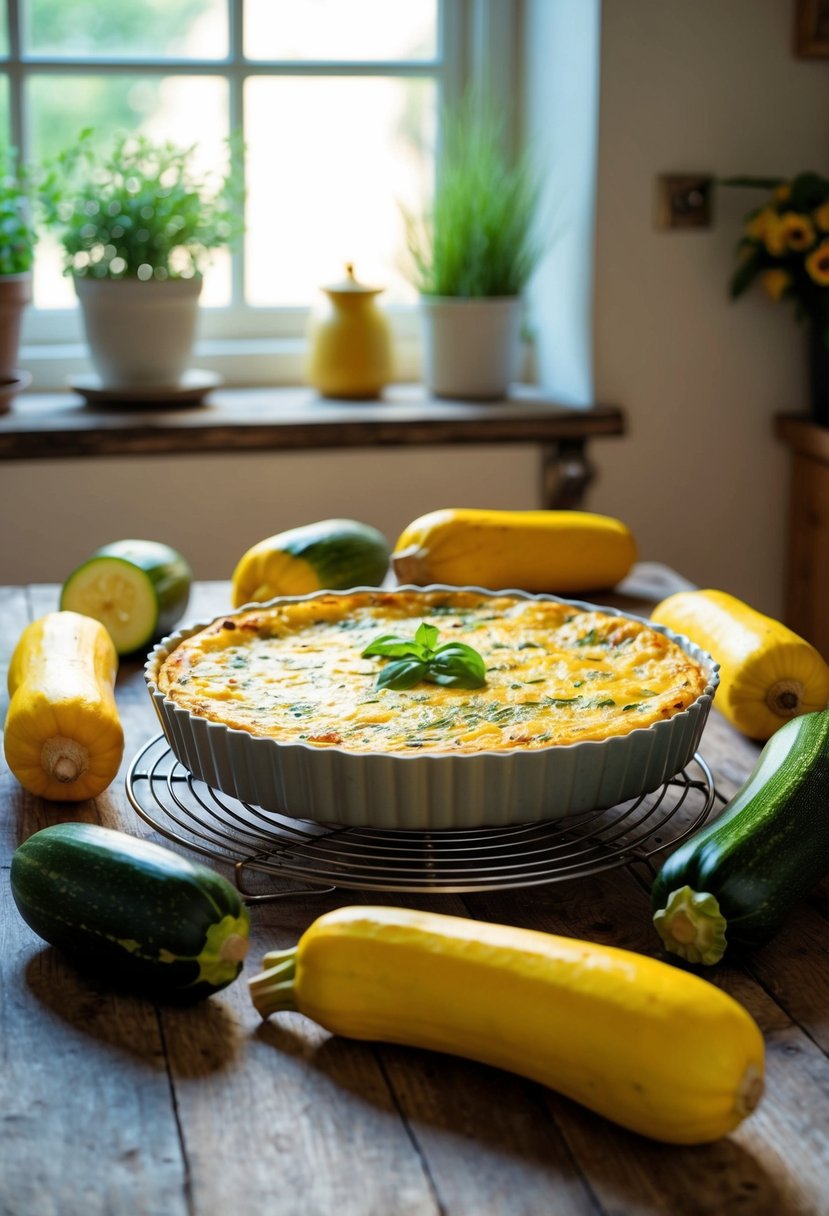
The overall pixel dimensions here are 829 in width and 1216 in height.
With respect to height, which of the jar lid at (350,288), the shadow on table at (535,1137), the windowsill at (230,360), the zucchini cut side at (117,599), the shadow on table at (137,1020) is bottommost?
the shadow on table at (535,1137)

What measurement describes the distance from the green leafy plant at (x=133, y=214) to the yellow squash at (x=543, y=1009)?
2.03m

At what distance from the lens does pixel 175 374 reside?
2.75m

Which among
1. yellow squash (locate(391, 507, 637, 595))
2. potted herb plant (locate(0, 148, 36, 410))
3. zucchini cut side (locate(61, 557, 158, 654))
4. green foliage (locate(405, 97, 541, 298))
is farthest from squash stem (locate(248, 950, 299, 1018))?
green foliage (locate(405, 97, 541, 298))

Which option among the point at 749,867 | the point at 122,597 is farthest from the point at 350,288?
the point at 749,867

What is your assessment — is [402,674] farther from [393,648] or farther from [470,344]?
[470,344]

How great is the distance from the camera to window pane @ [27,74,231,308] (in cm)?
286

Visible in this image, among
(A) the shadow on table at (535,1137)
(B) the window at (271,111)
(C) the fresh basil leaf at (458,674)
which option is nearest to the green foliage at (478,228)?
(B) the window at (271,111)

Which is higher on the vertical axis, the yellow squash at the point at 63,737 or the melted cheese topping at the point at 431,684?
the melted cheese topping at the point at 431,684

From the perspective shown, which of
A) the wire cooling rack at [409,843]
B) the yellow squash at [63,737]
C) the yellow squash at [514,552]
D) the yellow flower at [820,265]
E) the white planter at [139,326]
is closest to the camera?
the wire cooling rack at [409,843]

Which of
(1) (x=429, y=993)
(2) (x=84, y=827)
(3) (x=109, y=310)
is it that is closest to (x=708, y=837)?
(1) (x=429, y=993)

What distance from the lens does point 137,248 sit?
2.64 m

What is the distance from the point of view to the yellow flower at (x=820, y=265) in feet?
8.32

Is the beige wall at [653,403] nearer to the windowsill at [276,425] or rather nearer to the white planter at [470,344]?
the windowsill at [276,425]

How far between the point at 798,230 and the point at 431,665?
66.1 inches
